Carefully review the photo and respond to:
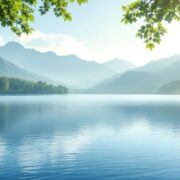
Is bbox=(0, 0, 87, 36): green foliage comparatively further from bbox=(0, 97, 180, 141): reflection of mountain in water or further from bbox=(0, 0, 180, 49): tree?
bbox=(0, 97, 180, 141): reflection of mountain in water

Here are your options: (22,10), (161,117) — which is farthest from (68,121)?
(22,10)

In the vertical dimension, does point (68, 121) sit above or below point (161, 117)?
below

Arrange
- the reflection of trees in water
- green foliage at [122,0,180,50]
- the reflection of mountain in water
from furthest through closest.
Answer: the reflection of trees in water
the reflection of mountain in water
green foliage at [122,0,180,50]

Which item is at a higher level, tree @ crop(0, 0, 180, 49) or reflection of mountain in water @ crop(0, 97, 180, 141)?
tree @ crop(0, 0, 180, 49)

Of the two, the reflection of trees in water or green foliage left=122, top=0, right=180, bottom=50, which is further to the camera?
the reflection of trees in water

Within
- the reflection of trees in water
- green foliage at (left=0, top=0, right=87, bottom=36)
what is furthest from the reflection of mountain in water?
green foliage at (left=0, top=0, right=87, bottom=36)

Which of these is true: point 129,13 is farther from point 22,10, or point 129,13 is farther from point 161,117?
point 161,117

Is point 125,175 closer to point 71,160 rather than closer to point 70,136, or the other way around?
point 71,160

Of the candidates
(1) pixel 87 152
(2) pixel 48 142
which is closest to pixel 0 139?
(2) pixel 48 142

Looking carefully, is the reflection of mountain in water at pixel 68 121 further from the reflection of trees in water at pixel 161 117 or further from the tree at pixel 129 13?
the tree at pixel 129 13

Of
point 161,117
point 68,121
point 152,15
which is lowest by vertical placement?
point 68,121

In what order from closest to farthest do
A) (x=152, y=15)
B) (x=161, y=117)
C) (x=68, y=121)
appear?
(x=152, y=15) → (x=68, y=121) → (x=161, y=117)

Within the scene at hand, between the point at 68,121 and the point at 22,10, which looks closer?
the point at 22,10

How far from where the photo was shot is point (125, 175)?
2892 cm
